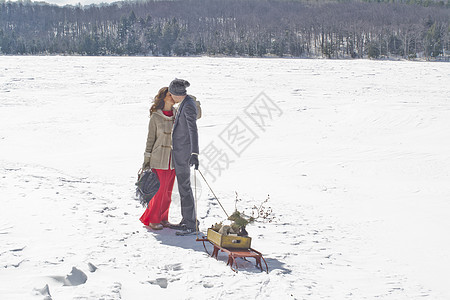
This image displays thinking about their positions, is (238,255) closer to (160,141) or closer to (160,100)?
(160,141)

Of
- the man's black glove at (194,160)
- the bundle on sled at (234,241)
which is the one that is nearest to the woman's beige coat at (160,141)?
the man's black glove at (194,160)

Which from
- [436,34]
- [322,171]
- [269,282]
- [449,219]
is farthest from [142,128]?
[436,34]

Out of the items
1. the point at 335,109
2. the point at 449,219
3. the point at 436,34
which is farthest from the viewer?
the point at 436,34

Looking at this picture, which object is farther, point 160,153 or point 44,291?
point 160,153

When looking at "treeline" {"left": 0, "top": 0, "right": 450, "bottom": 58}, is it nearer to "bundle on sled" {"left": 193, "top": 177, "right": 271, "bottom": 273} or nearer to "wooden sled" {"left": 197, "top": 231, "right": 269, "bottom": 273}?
"bundle on sled" {"left": 193, "top": 177, "right": 271, "bottom": 273}

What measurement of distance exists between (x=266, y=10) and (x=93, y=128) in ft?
509

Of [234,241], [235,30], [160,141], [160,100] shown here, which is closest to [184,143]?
[160,141]

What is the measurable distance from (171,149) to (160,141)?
0.56 feet

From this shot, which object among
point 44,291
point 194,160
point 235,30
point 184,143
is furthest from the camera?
point 235,30

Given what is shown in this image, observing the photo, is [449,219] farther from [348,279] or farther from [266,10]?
[266,10]

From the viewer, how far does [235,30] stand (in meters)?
122

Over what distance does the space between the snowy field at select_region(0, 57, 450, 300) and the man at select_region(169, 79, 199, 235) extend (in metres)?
0.32

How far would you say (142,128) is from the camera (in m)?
14.9

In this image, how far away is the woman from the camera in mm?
5375
